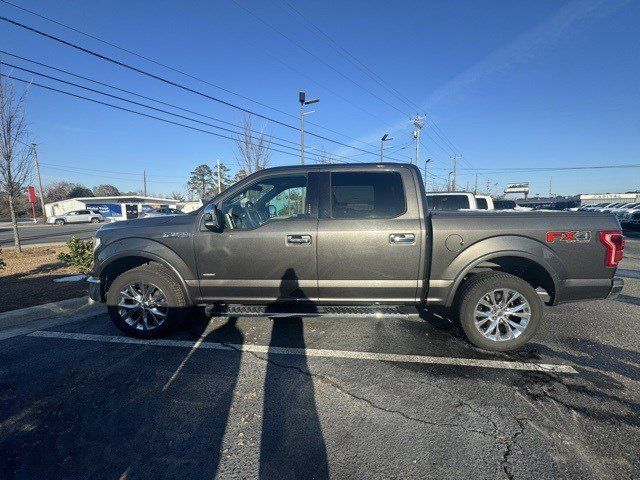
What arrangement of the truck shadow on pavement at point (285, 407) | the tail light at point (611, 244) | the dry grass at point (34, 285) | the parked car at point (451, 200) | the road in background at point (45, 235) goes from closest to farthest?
the truck shadow on pavement at point (285, 407), the tail light at point (611, 244), the dry grass at point (34, 285), the parked car at point (451, 200), the road in background at point (45, 235)

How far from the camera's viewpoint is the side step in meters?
3.68

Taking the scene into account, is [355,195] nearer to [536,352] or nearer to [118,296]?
[536,352]

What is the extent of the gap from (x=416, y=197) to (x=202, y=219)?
2.49 metres

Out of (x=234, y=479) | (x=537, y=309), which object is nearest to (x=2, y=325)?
(x=234, y=479)

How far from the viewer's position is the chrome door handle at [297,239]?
3.50m

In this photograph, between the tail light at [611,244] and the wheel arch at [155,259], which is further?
the wheel arch at [155,259]

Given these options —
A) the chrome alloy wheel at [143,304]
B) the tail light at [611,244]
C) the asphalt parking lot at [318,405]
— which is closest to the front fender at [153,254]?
the chrome alloy wheel at [143,304]

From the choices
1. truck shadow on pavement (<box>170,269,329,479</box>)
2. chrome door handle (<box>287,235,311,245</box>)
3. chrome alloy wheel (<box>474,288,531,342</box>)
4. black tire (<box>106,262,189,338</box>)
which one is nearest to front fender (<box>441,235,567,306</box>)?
chrome alloy wheel (<box>474,288,531,342</box>)

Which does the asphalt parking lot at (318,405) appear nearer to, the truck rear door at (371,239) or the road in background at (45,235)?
the truck rear door at (371,239)

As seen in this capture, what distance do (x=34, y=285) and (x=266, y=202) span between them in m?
5.98

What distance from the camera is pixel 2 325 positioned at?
175 inches

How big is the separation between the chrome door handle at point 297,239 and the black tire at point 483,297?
184 centimetres

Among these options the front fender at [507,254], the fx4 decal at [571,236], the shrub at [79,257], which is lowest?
the shrub at [79,257]

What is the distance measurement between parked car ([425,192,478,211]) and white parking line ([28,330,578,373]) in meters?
6.30
